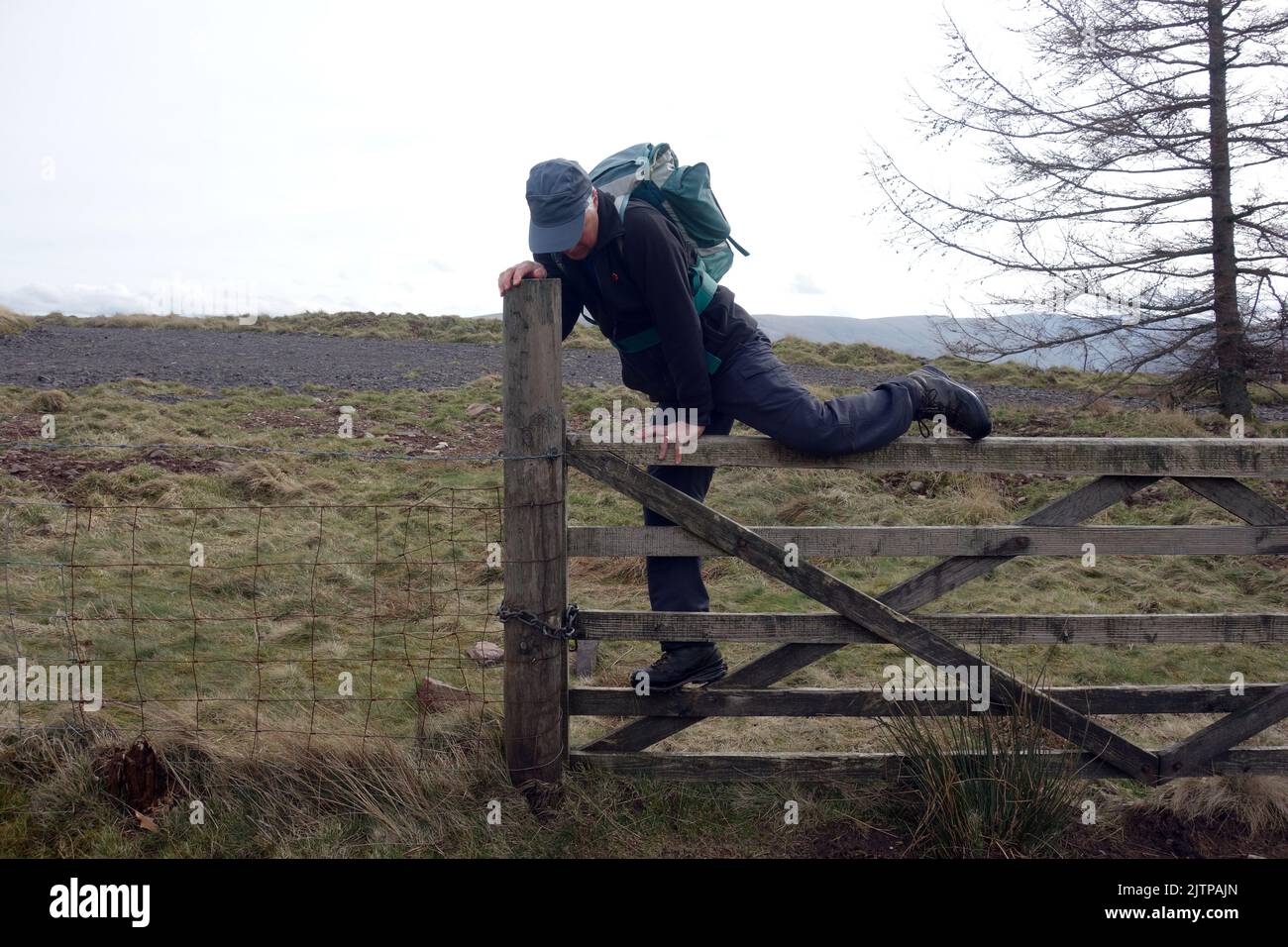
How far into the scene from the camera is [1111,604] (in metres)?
6.66

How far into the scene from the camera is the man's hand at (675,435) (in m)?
3.38

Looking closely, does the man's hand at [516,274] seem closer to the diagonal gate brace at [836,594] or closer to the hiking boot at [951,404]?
the diagonal gate brace at [836,594]

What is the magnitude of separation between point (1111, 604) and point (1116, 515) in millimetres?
2307

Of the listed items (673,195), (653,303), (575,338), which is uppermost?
(575,338)

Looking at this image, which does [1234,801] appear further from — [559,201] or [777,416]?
[559,201]

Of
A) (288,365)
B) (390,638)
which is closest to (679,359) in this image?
(390,638)

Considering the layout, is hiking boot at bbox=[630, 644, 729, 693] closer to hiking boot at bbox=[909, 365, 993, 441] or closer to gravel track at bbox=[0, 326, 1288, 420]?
hiking boot at bbox=[909, 365, 993, 441]

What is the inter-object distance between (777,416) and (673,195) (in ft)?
2.97

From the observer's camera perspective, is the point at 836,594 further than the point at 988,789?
Yes

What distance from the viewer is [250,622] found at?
5.91 metres

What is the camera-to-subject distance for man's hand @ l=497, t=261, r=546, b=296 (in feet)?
10.9

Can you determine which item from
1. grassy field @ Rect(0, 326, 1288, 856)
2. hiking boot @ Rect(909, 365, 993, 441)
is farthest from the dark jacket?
grassy field @ Rect(0, 326, 1288, 856)

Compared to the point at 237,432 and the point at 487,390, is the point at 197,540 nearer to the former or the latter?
the point at 237,432

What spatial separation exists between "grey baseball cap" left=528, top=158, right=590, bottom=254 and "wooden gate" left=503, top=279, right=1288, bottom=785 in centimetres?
17
